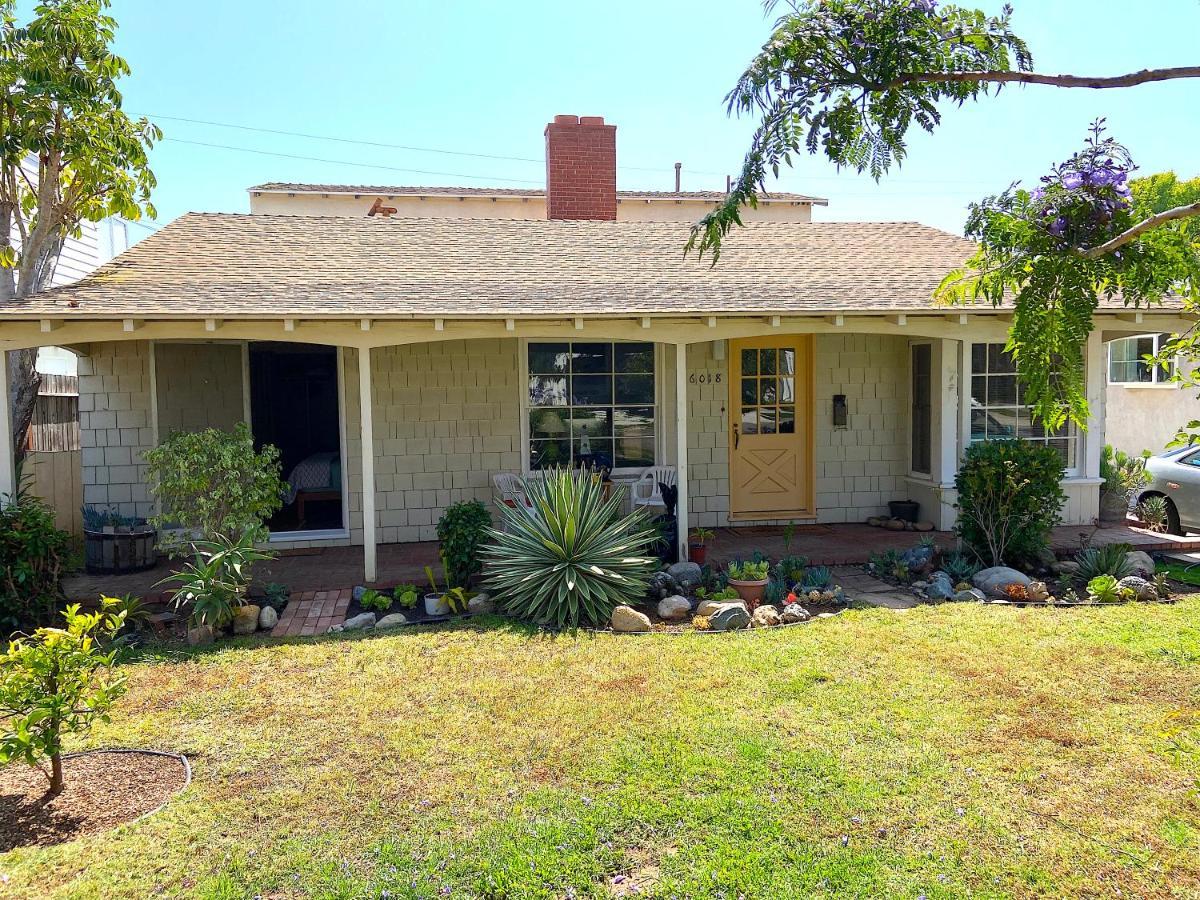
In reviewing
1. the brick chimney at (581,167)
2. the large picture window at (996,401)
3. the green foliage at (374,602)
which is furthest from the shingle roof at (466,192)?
the green foliage at (374,602)

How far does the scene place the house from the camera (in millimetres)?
8438

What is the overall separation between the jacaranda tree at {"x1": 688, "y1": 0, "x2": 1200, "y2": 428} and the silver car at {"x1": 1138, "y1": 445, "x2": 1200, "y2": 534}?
811 centimetres

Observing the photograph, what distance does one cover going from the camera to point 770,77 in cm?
375

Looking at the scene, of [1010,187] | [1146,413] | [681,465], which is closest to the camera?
[1010,187]

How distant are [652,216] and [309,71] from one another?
833cm

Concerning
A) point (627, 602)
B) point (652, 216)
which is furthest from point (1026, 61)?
point (652, 216)

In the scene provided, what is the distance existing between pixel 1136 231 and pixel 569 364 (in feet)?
25.8

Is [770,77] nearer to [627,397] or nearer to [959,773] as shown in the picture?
[959,773]

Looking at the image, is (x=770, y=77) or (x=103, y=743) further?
(x=103, y=743)

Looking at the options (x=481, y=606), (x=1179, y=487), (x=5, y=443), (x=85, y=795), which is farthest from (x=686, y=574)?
(x=1179, y=487)

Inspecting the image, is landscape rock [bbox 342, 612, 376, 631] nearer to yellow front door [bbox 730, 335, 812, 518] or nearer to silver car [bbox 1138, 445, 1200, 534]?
yellow front door [bbox 730, 335, 812, 518]

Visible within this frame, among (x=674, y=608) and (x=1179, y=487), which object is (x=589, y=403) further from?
(x=1179, y=487)

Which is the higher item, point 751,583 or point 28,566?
point 28,566

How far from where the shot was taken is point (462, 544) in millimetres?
7723
